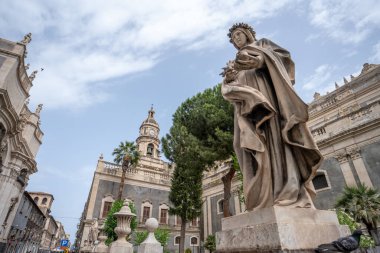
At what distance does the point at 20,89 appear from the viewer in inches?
850

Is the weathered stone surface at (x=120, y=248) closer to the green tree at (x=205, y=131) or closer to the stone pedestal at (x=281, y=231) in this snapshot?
the stone pedestal at (x=281, y=231)

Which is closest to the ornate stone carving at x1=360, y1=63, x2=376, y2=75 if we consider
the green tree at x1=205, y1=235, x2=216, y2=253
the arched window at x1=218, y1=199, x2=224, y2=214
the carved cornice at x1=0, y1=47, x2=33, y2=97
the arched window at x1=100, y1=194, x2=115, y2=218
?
the arched window at x1=218, y1=199, x2=224, y2=214

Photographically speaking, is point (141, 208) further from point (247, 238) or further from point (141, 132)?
point (247, 238)

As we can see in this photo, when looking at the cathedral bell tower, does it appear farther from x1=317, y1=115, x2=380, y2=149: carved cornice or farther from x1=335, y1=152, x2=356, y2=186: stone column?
x1=335, y1=152, x2=356, y2=186: stone column

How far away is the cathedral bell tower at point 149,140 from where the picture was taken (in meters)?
39.0

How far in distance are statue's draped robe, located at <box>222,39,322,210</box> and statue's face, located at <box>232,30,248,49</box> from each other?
557 mm

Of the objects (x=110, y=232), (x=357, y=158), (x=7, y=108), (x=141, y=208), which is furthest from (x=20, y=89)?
(x=357, y=158)

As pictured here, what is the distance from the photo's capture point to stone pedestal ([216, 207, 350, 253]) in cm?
175

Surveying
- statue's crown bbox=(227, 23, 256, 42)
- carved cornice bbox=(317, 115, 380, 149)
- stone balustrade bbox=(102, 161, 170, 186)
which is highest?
stone balustrade bbox=(102, 161, 170, 186)

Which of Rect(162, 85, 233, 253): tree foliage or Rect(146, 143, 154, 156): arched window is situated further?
Rect(146, 143, 154, 156): arched window

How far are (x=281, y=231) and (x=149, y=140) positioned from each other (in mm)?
38965

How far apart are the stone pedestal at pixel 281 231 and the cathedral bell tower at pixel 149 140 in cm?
3680

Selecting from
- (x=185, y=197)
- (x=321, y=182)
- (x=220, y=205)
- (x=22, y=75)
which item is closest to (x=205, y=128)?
(x=185, y=197)

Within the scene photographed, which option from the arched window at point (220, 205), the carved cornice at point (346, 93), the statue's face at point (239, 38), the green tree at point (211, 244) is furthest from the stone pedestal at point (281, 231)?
the carved cornice at point (346, 93)
